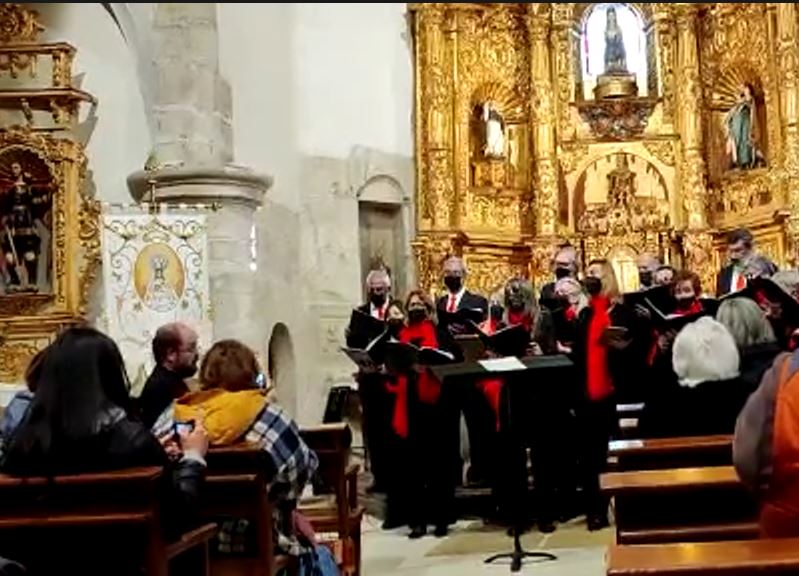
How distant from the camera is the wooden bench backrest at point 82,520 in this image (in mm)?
3477

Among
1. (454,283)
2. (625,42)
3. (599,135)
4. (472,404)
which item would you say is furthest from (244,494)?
(625,42)

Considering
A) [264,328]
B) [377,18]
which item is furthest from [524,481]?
[377,18]

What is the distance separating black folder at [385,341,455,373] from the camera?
6.72 metres

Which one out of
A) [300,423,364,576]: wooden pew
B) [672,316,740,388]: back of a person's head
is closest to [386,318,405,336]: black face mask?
[300,423,364,576]: wooden pew

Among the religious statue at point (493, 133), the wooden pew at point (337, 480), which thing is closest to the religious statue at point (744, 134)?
the religious statue at point (493, 133)

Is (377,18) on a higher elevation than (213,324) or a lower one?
higher

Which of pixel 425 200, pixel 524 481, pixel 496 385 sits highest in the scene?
pixel 425 200

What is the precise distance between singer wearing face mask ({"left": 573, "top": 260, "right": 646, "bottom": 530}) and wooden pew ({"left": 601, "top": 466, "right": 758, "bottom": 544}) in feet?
10.2

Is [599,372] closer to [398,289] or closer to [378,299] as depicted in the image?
[378,299]

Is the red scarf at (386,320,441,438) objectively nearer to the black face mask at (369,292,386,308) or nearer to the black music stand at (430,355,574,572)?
the black face mask at (369,292,386,308)

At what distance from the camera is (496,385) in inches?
297

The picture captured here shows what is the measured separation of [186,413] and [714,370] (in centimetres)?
185

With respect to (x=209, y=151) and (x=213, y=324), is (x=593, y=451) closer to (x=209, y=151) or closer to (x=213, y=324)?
(x=213, y=324)

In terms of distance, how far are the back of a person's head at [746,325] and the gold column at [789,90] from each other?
8.28 meters
